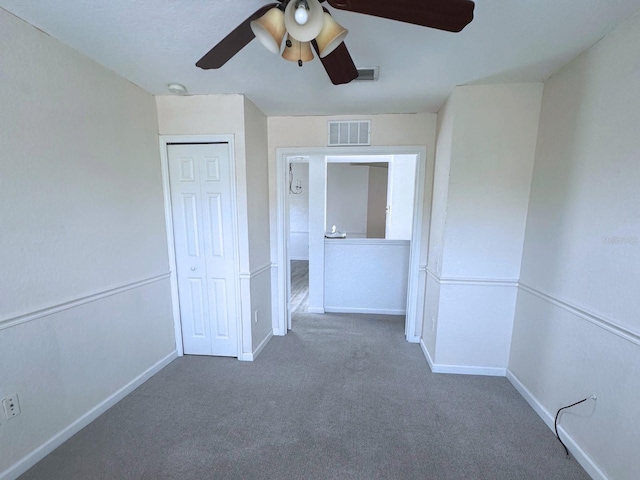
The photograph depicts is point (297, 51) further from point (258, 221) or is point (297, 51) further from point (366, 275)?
point (366, 275)

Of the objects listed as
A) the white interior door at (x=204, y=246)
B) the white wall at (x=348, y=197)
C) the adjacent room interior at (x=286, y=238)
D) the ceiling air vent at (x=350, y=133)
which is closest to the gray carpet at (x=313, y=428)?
the adjacent room interior at (x=286, y=238)

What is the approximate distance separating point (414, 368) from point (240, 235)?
205 centimetres

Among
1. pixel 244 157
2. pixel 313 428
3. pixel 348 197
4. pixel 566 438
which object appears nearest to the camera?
pixel 566 438

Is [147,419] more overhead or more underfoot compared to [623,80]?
more underfoot

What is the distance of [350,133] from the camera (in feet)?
8.95

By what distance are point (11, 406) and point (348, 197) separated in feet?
20.5

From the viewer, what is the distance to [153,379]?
2.22m

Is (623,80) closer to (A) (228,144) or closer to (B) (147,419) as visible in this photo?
(A) (228,144)

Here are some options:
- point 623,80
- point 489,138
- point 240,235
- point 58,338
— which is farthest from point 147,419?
point 623,80

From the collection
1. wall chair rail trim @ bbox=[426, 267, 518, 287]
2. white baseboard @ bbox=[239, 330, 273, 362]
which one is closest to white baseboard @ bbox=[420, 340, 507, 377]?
wall chair rail trim @ bbox=[426, 267, 518, 287]

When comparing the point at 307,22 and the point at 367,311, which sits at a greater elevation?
the point at 307,22

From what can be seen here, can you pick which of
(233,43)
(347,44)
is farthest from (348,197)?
(233,43)

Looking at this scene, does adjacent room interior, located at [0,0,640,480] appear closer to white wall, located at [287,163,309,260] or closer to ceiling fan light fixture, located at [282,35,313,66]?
ceiling fan light fixture, located at [282,35,313,66]

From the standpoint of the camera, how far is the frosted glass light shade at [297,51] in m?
1.24
